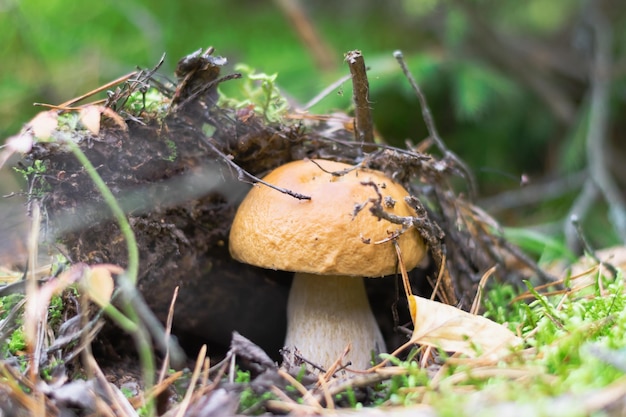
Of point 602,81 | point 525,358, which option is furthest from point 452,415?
point 602,81

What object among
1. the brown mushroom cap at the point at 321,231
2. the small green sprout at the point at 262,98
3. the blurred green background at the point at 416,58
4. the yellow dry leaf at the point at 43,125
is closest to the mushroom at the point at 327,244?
the brown mushroom cap at the point at 321,231

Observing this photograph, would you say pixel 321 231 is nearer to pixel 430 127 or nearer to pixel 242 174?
pixel 242 174

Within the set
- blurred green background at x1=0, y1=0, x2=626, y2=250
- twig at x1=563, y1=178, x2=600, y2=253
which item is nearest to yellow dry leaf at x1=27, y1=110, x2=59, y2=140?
blurred green background at x1=0, y1=0, x2=626, y2=250

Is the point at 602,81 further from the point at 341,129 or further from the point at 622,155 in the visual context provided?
the point at 341,129

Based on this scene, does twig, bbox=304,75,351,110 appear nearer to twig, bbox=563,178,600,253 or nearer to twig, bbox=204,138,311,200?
twig, bbox=204,138,311,200

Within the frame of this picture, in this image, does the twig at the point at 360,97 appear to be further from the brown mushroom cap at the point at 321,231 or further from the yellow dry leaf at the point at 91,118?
the yellow dry leaf at the point at 91,118

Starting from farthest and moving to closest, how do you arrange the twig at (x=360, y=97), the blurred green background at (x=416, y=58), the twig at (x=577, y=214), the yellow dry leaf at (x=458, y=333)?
1. the blurred green background at (x=416, y=58)
2. the twig at (x=577, y=214)
3. the twig at (x=360, y=97)
4. the yellow dry leaf at (x=458, y=333)
